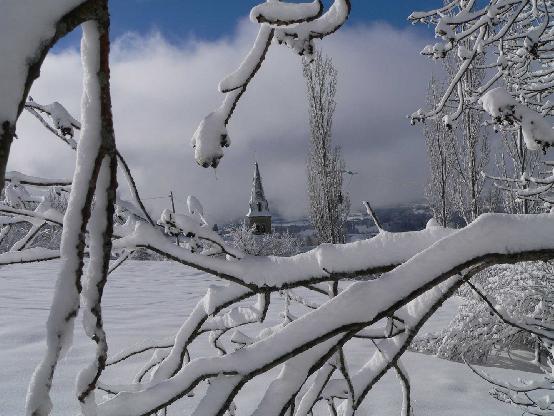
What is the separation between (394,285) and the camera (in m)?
0.64

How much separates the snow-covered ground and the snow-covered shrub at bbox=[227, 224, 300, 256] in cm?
1807

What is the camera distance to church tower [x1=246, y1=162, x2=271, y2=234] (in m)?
41.0

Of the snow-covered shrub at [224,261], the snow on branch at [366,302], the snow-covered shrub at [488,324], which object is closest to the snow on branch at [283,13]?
the snow-covered shrub at [224,261]

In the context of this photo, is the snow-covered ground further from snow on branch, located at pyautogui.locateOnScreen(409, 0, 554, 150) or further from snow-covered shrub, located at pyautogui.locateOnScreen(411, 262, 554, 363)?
snow on branch, located at pyautogui.locateOnScreen(409, 0, 554, 150)

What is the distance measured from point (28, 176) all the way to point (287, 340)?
699mm

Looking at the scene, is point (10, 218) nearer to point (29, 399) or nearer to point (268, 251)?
point (29, 399)

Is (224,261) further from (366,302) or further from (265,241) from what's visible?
(265,241)

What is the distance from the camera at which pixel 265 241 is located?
2977cm

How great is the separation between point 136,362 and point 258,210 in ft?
125

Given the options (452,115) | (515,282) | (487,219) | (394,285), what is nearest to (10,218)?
(394,285)

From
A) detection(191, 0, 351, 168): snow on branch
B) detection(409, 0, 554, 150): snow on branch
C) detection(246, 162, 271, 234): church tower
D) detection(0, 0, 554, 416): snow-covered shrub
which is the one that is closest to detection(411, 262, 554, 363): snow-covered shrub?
detection(409, 0, 554, 150): snow on branch

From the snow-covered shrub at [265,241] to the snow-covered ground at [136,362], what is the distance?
59.3 ft

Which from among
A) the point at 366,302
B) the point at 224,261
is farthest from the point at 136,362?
the point at 366,302

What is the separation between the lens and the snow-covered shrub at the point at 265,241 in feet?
84.3
